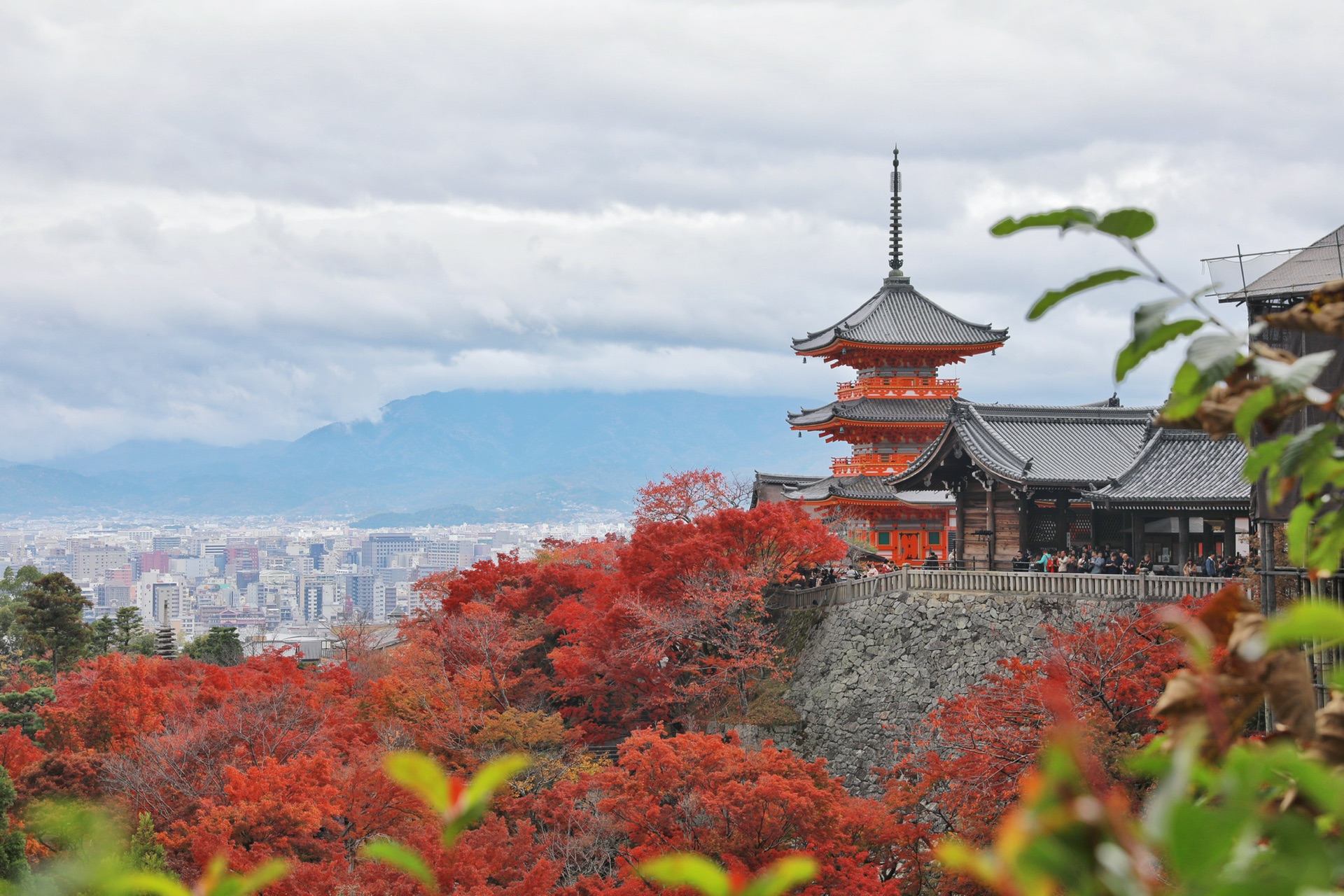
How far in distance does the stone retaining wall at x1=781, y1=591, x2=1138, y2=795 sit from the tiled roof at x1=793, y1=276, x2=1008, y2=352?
39.2 feet

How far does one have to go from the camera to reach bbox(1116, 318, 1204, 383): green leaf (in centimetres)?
286

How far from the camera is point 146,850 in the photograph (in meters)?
17.8

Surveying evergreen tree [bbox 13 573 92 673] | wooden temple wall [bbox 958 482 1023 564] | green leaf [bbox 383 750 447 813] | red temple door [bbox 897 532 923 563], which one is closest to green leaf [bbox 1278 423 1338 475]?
green leaf [bbox 383 750 447 813]

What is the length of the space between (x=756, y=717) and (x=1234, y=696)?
2196 centimetres

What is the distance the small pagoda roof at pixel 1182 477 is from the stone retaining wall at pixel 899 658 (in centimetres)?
286

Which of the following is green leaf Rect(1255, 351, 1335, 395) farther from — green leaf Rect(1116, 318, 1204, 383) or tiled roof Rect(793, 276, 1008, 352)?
tiled roof Rect(793, 276, 1008, 352)

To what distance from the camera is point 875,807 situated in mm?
17328

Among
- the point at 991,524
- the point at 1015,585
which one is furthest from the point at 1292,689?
the point at 991,524

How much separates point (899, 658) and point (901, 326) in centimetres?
1456

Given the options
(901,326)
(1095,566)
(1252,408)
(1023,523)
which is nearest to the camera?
(1252,408)

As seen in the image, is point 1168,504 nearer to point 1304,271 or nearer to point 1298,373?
point 1304,271

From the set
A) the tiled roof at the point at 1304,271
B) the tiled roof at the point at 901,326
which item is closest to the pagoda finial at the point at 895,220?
the tiled roof at the point at 901,326

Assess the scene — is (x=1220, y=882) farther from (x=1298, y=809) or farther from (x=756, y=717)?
(x=756, y=717)

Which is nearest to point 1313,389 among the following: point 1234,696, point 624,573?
point 1234,696
